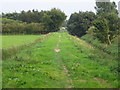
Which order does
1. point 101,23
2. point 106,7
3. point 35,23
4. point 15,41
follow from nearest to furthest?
point 101,23 < point 15,41 < point 106,7 < point 35,23

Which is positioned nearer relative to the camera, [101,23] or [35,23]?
[101,23]

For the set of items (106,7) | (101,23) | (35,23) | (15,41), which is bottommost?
(15,41)

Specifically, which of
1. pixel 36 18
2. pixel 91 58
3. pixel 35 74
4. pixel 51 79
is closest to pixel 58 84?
pixel 51 79

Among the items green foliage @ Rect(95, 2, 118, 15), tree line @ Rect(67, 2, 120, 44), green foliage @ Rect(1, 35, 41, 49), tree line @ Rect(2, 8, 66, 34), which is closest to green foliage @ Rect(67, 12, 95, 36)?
tree line @ Rect(67, 2, 120, 44)

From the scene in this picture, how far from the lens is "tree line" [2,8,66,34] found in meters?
70.4

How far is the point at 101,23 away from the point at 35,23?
2023 inches

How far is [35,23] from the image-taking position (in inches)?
2997

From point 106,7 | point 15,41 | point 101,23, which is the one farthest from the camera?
point 106,7

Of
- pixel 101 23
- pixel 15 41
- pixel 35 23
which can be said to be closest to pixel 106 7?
pixel 101 23

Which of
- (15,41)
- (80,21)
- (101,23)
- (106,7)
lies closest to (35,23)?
(80,21)

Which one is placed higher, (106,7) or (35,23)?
(106,7)

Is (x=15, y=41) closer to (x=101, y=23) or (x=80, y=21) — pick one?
(x=101, y=23)

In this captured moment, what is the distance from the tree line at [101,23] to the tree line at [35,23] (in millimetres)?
8130

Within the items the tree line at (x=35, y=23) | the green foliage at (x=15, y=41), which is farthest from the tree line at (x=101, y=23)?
the green foliage at (x=15, y=41)
